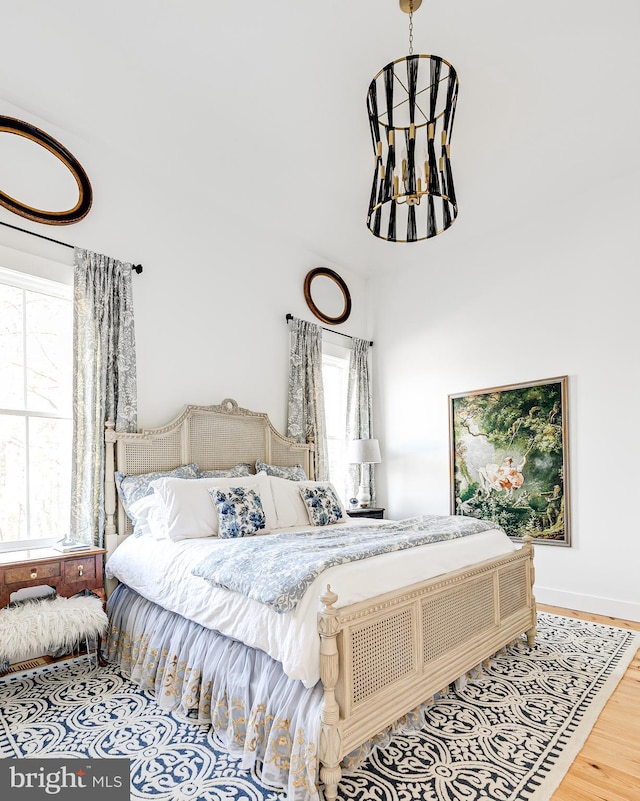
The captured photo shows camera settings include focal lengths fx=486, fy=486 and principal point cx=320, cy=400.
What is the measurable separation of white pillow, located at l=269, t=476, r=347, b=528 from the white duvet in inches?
30.2

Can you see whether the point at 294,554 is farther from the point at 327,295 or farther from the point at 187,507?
the point at 327,295

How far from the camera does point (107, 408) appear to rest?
3396 millimetres

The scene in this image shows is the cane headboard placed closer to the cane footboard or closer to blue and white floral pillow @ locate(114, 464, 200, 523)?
blue and white floral pillow @ locate(114, 464, 200, 523)

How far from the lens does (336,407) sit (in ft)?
→ 18.6

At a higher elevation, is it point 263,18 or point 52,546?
point 263,18

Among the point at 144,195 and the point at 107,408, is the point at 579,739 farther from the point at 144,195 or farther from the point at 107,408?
the point at 144,195

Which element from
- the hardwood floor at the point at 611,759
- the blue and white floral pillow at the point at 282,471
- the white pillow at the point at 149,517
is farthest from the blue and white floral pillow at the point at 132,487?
the hardwood floor at the point at 611,759

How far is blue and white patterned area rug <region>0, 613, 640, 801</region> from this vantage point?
1.86m

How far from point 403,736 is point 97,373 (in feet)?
9.16

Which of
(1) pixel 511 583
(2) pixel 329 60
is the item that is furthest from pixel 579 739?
(2) pixel 329 60

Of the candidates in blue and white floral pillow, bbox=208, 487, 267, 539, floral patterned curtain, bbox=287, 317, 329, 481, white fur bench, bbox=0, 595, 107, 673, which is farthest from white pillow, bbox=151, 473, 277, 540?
floral patterned curtain, bbox=287, 317, 329, 481

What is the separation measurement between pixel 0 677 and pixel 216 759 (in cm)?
137

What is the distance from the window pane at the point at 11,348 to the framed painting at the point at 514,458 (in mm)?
3766

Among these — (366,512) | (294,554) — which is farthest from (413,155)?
(366,512)
